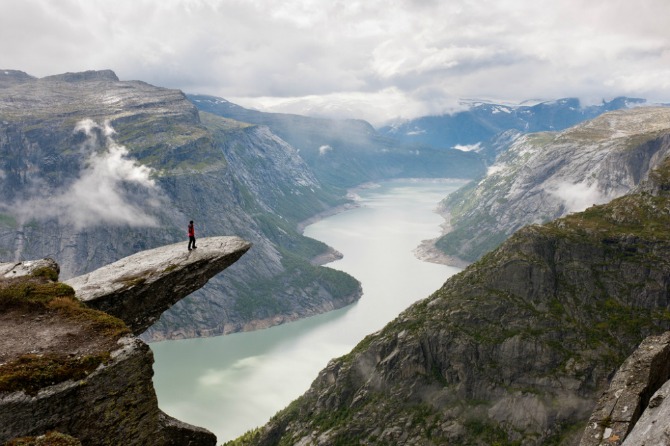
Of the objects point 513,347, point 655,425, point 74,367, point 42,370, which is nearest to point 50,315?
point 42,370

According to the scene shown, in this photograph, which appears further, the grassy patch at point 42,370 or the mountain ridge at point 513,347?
the mountain ridge at point 513,347

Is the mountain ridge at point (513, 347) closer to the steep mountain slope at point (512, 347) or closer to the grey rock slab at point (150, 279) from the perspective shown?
the steep mountain slope at point (512, 347)

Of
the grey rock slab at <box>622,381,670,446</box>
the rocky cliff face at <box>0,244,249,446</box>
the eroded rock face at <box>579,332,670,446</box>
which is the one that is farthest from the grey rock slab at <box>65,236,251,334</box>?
the grey rock slab at <box>622,381,670,446</box>

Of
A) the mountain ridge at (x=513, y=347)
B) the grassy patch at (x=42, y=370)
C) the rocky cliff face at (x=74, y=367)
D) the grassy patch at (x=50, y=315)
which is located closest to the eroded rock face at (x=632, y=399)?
the rocky cliff face at (x=74, y=367)

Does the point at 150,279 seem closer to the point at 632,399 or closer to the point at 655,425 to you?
the point at 632,399

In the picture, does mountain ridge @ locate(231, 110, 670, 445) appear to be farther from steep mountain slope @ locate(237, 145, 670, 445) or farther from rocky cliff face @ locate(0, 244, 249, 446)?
rocky cliff face @ locate(0, 244, 249, 446)

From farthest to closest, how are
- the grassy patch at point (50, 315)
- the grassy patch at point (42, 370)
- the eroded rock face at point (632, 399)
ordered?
the grassy patch at point (50, 315) < the grassy patch at point (42, 370) < the eroded rock face at point (632, 399)
